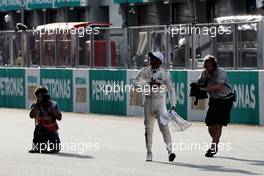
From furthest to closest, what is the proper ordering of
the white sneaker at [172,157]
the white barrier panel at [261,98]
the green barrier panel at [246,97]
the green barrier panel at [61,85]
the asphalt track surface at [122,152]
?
the green barrier panel at [61,85] < the green barrier panel at [246,97] < the white barrier panel at [261,98] < the white sneaker at [172,157] < the asphalt track surface at [122,152]

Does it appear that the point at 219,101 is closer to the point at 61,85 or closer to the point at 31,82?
the point at 61,85

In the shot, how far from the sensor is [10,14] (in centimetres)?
5497

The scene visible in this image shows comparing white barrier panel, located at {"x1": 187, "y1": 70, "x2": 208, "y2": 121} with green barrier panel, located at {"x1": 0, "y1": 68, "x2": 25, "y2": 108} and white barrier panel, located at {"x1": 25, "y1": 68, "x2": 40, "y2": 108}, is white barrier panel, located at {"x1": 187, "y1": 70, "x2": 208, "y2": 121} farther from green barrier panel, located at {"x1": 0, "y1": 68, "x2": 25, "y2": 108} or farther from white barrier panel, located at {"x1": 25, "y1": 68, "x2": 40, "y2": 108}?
green barrier panel, located at {"x1": 0, "y1": 68, "x2": 25, "y2": 108}

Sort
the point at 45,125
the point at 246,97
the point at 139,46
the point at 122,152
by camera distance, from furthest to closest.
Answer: the point at 139,46, the point at 246,97, the point at 45,125, the point at 122,152

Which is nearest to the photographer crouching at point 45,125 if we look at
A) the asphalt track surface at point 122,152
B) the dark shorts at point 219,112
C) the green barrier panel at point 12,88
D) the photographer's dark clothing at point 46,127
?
the photographer's dark clothing at point 46,127

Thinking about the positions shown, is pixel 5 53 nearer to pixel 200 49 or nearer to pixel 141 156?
pixel 200 49

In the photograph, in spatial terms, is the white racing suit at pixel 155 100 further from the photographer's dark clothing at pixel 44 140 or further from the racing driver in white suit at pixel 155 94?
the photographer's dark clothing at pixel 44 140

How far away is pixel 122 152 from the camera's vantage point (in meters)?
16.5

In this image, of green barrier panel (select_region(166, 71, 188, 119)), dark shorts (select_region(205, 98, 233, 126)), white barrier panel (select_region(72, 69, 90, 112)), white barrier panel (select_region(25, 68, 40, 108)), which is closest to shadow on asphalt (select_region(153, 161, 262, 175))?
dark shorts (select_region(205, 98, 233, 126))

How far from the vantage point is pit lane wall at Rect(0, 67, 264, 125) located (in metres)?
21.5

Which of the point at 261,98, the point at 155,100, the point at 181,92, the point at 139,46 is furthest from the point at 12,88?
the point at 155,100

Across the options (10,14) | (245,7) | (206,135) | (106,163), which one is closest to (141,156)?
(106,163)

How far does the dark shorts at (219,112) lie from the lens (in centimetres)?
1571

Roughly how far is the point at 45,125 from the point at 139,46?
949 centimetres
